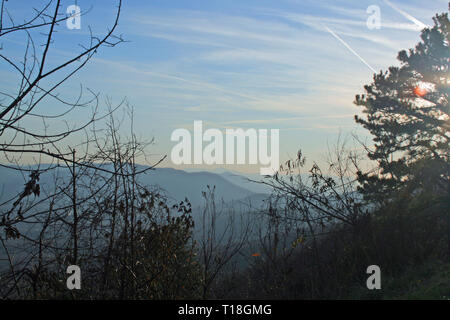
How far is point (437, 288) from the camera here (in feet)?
16.4

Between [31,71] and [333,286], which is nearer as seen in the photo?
[31,71]

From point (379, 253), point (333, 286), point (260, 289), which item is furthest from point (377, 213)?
point (260, 289)

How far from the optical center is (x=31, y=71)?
2.90m

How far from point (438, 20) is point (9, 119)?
712 inches

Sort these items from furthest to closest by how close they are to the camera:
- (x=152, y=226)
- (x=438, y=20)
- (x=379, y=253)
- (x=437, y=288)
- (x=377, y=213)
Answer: (x=438, y=20) < (x=377, y=213) < (x=379, y=253) < (x=152, y=226) < (x=437, y=288)

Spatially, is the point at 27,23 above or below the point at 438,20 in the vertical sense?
below

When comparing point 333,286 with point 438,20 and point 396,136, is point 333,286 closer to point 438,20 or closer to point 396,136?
point 396,136

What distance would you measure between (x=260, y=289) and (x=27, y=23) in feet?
18.8

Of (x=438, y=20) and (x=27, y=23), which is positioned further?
(x=438, y=20)

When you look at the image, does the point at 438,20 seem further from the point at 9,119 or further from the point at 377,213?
the point at 9,119

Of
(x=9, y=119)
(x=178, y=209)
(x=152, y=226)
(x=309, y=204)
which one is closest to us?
(x=9, y=119)
